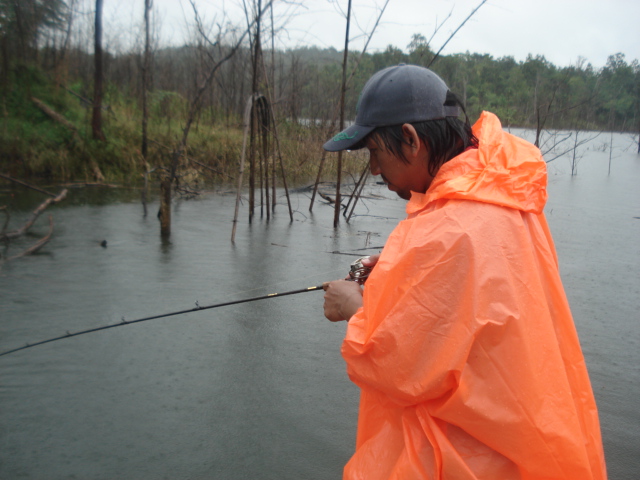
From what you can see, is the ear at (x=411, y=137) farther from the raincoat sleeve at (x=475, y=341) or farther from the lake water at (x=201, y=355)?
the lake water at (x=201, y=355)

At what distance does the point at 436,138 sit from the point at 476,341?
464mm

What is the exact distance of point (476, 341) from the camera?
1.03 metres

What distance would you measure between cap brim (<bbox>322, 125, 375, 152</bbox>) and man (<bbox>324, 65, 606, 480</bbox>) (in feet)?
0.67

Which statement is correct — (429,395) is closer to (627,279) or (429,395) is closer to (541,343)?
(541,343)

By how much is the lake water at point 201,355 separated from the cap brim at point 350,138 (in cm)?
160

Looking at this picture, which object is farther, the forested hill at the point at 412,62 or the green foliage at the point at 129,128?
the forested hill at the point at 412,62

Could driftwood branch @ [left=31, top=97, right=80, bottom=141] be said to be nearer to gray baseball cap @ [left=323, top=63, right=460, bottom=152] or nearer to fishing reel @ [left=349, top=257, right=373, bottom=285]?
fishing reel @ [left=349, top=257, right=373, bottom=285]

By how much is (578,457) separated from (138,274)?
4.46m

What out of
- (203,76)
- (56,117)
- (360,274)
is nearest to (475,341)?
(360,274)

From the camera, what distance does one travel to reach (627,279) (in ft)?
17.2

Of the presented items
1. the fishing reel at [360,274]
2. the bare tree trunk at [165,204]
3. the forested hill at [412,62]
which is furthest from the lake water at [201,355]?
the forested hill at [412,62]

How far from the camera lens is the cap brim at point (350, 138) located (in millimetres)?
1306

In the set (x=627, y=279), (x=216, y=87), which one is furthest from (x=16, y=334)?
(x=216, y=87)

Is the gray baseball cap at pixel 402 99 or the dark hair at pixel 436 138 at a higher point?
the gray baseball cap at pixel 402 99
